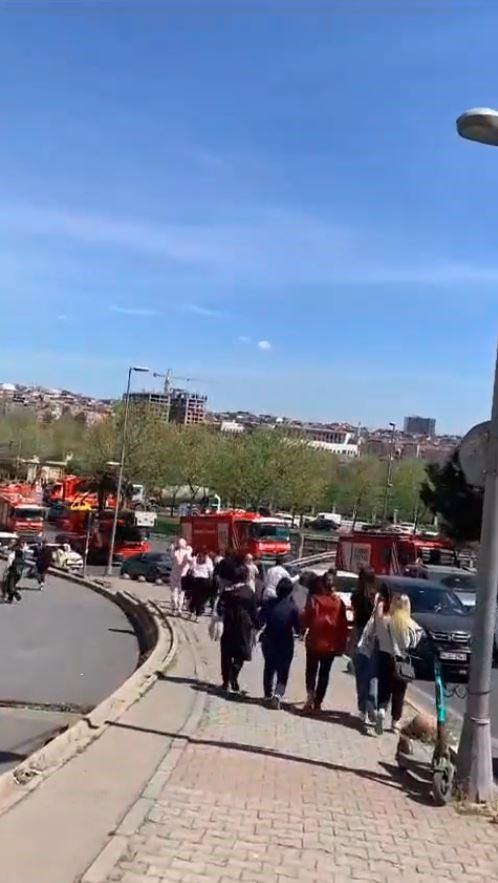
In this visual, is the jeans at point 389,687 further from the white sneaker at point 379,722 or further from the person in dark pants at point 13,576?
the person in dark pants at point 13,576

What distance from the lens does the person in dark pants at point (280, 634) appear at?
1080cm

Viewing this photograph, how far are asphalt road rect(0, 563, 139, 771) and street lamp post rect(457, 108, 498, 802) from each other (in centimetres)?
434

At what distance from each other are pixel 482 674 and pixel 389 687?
2.78 m

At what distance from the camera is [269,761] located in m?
8.23

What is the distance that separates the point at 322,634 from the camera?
10.5 metres

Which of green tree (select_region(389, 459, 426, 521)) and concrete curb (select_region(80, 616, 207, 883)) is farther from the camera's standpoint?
green tree (select_region(389, 459, 426, 521))

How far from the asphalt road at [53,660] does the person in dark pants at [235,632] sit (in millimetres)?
2194

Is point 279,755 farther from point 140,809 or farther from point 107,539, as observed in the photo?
point 107,539

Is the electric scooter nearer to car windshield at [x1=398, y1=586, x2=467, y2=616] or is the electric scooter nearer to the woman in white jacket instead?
car windshield at [x1=398, y1=586, x2=467, y2=616]

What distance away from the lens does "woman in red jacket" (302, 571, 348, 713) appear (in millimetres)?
10453

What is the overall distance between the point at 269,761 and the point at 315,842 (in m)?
2.10

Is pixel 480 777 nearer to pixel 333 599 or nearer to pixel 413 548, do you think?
pixel 333 599

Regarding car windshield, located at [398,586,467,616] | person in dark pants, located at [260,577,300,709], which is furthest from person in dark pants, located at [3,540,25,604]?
person in dark pants, located at [260,577,300,709]

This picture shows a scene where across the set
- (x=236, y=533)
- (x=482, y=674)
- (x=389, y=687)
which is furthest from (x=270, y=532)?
(x=482, y=674)
